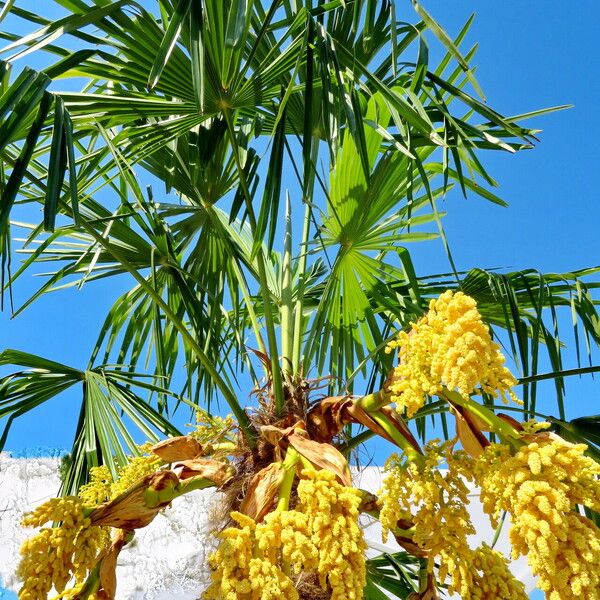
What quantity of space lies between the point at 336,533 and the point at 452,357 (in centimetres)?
44

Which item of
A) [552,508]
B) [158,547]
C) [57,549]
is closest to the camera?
[552,508]

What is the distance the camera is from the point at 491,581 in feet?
4.23

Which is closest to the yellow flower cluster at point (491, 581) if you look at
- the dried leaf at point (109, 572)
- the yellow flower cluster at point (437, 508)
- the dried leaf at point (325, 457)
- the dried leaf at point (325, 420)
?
the yellow flower cluster at point (437, 508)

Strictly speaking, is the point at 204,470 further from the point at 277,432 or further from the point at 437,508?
the point at 437,508

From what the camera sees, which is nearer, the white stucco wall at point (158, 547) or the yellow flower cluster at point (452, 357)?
the yellow flower cluster at point (452, 357)

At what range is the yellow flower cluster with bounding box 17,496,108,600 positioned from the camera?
1512 millimetres

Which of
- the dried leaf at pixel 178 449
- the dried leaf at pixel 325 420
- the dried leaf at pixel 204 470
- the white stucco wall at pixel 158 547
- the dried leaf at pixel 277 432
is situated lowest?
the white stucco wall at pixel 158 547

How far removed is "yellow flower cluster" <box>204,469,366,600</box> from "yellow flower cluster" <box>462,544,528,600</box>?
24cm

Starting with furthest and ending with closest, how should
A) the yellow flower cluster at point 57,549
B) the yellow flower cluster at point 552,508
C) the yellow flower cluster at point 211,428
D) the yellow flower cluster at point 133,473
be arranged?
1. the yellow flower cluster at point 211,428
2. the yellow flower cluster at point 133,473
3. the yellow flower cluster at point 57,549
4. the yellow flower cluster at point 552,508

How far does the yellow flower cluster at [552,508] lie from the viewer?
1.05 metres

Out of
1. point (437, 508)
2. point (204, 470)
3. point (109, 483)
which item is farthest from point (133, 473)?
point (437, 508)

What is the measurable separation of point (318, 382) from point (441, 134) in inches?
37.9

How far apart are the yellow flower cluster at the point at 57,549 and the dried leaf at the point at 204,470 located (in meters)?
0.30

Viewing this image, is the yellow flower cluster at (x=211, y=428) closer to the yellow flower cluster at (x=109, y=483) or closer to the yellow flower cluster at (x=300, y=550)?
the yellow flower cluster at (x=109, y=483)
